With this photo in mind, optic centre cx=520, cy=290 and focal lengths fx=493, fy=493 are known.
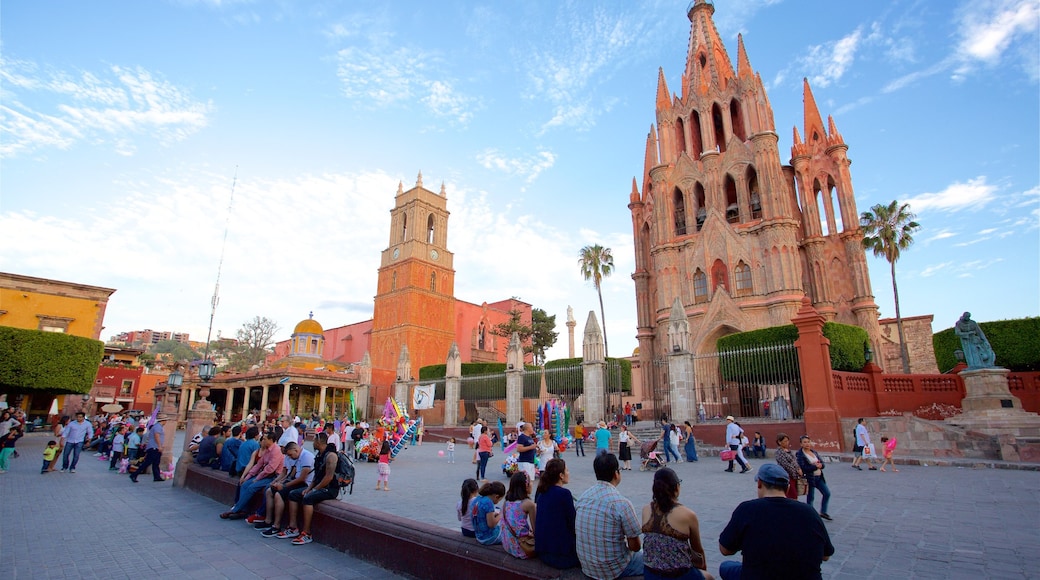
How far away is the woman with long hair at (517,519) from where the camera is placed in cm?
392

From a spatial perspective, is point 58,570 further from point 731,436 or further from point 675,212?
point 675,212

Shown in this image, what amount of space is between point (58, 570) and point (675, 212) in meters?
32.0

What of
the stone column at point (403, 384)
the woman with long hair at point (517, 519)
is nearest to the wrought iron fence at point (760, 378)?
the woman with long hair at point (517, 519)

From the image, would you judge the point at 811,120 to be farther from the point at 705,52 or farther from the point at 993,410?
the point at 993,410

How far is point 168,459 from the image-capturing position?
12.5 m

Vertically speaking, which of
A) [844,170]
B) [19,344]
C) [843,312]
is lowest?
[19,344]

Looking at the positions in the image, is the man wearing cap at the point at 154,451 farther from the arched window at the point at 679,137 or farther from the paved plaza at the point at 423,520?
the arched window at the point at 679,137

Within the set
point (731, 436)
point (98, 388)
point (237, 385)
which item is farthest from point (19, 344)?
point (731, 436)

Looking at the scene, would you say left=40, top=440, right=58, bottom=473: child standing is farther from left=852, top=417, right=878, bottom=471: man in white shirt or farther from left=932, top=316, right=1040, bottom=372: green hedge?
left=932, top=316, right=1040, bottom=372: green hedge

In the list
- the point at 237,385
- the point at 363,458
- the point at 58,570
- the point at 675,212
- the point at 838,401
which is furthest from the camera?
the point at 237,385

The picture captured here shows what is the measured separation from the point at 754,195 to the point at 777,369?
15797mm

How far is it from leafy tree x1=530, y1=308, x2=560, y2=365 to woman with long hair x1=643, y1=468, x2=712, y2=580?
4138 cm

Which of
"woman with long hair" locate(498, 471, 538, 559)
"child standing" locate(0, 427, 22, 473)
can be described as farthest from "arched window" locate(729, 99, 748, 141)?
"child standing" locate(0, 427, 22, 473)

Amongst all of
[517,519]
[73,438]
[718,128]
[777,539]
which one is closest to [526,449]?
[517,519]
